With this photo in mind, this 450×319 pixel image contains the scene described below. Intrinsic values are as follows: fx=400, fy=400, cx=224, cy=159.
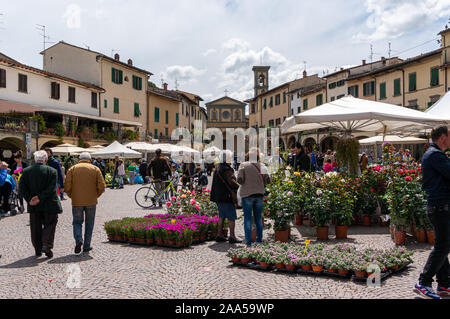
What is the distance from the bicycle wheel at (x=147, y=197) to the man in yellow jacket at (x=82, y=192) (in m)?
6.04

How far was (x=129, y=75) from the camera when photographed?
39.4m

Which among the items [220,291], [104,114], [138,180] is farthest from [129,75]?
[220,291]

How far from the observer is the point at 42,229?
655 centimetres

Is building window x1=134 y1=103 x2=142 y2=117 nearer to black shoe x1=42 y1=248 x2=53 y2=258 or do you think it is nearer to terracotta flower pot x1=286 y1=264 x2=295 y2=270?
black shoe x1=42 y1=248 x2=53 y2=258

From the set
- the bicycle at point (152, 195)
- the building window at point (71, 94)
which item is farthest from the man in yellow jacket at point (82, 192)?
the building window at point (71, 94)

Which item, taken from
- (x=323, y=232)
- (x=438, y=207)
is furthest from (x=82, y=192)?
(x=438, y=207)

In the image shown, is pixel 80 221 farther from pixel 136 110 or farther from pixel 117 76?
pixel 136 110

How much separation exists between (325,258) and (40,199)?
4.47m

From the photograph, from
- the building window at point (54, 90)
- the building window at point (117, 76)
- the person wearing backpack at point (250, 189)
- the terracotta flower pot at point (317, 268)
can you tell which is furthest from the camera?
the building window at point (117, 76)

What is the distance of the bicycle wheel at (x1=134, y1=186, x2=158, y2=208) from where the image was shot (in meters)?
12.8

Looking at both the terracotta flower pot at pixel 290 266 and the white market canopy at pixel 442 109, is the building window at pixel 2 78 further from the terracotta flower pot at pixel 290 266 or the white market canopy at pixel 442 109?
the terracotta flower pot at pixel 290 266

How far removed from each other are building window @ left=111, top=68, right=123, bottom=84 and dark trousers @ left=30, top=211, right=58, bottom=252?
32.2 m

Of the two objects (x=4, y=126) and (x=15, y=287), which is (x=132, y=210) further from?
(x=4, y=126)

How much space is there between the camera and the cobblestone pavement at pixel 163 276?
4.45 meters
